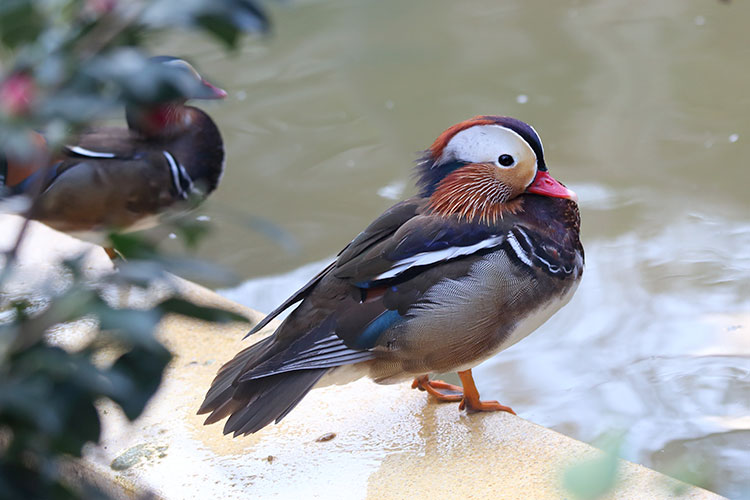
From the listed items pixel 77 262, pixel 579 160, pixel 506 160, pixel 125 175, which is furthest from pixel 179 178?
pixel 77 262

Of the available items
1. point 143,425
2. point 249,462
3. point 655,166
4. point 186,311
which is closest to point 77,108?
point 186,311

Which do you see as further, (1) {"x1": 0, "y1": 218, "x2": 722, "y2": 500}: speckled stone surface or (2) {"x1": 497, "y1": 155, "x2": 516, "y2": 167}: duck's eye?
(2) {"x1": 497, "y1": 155, "x2": 516, "y2": 167}: duck's eye

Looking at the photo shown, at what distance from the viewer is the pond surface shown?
2623 millimetres

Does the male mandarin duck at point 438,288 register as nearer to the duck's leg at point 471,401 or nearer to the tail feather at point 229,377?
Answer: the tail feather at point 229,377

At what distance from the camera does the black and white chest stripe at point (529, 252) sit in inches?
75.9

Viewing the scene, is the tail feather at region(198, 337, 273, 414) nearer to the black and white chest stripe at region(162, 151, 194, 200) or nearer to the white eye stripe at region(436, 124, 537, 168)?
the white eye stripe at region(436, 124, 537, 168)

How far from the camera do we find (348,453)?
2.02 meters

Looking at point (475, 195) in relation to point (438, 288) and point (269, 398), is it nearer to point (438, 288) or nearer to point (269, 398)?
point (438, 288)

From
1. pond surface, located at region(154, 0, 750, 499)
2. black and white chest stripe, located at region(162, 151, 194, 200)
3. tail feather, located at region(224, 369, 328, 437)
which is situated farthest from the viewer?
black and white chest stripe, located at region(162, 151, 194, 200)

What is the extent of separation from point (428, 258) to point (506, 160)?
0.30 m

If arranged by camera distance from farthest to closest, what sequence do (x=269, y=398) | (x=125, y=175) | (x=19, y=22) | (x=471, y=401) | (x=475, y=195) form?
(x=125, y=175), (x=471, y=401), (x=475, y=195), (x=269, y=398), (x=19, y=22)

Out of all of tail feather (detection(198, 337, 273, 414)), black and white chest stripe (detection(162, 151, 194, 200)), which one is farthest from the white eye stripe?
black and white chest stripe (detection(162, 151, 194, 200))

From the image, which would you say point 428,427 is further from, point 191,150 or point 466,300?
point 191,150

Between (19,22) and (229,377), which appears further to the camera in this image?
(229,377)
